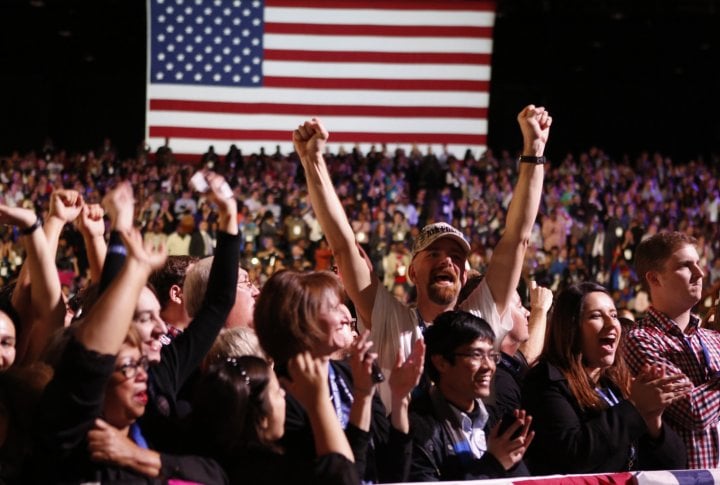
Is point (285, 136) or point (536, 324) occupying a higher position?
point (285, 136)

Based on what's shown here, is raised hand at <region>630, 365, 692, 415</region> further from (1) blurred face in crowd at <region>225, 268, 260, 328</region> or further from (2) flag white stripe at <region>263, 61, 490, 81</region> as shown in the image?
(2) flag white stripe at <region>263, 61, 490, 81</region>

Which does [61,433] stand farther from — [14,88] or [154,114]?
[14,88]

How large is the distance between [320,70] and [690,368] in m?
14.3

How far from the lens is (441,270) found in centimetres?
356

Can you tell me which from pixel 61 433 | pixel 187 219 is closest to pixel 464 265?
pixel 61 433

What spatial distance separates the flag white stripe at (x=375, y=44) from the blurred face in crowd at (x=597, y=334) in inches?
572

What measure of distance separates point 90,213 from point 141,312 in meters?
0.85

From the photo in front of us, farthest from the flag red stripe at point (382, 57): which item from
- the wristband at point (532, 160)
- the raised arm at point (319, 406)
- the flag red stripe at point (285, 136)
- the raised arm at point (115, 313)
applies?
the raised arm at point (115, 313)

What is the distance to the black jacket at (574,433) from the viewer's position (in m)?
3.12

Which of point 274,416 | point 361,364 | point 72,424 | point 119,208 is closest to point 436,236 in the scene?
point 361,364

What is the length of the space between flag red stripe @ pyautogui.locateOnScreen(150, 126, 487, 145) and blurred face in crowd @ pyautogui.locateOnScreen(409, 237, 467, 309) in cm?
1449

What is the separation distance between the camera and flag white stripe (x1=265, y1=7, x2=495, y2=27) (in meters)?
17.6

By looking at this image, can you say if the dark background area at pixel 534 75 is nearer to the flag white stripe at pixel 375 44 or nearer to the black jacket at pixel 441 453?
the flag white stripe at pixel 375 44

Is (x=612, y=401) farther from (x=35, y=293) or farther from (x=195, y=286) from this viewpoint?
(x=35, y=293)
